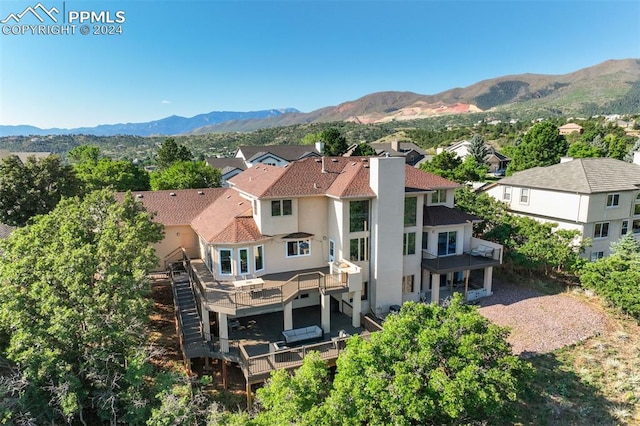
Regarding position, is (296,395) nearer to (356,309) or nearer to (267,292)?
(267,292)

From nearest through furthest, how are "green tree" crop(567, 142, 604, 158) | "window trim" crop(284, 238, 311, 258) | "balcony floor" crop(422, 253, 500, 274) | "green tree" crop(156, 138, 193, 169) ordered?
"window trim" crop(284, 238, 311, 258) < "balcony floor" crop(422, 253, 500, 274) < "green tree" crop(567, 142, 604, 158) < "green tree" crop(156, 138, 193, 169)

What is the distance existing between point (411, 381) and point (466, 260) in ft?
47.9

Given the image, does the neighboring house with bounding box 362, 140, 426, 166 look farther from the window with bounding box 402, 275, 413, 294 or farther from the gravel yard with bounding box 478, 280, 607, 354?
the window with bounding box 402, 275, 413, 294

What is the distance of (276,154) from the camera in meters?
63.0

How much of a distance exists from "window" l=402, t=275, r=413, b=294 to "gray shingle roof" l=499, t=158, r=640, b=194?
1484 cm

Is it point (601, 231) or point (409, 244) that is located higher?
point (409, 244)

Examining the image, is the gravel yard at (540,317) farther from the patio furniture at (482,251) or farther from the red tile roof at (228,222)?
the red tile roof at (228,222)

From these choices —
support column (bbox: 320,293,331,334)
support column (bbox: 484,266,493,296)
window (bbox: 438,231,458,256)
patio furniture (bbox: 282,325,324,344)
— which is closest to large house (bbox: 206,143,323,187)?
window (bbox: 438,231,458,256)

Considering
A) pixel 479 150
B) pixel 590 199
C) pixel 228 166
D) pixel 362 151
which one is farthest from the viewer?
pixel 479 150

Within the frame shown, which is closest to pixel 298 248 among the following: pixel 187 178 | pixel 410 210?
pixel 410 210

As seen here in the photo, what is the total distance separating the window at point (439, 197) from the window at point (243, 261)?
12764 millimetres

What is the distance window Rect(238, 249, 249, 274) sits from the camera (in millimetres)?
19875

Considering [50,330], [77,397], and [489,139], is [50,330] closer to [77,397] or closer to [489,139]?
[77,397]

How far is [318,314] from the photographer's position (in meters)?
21.2
